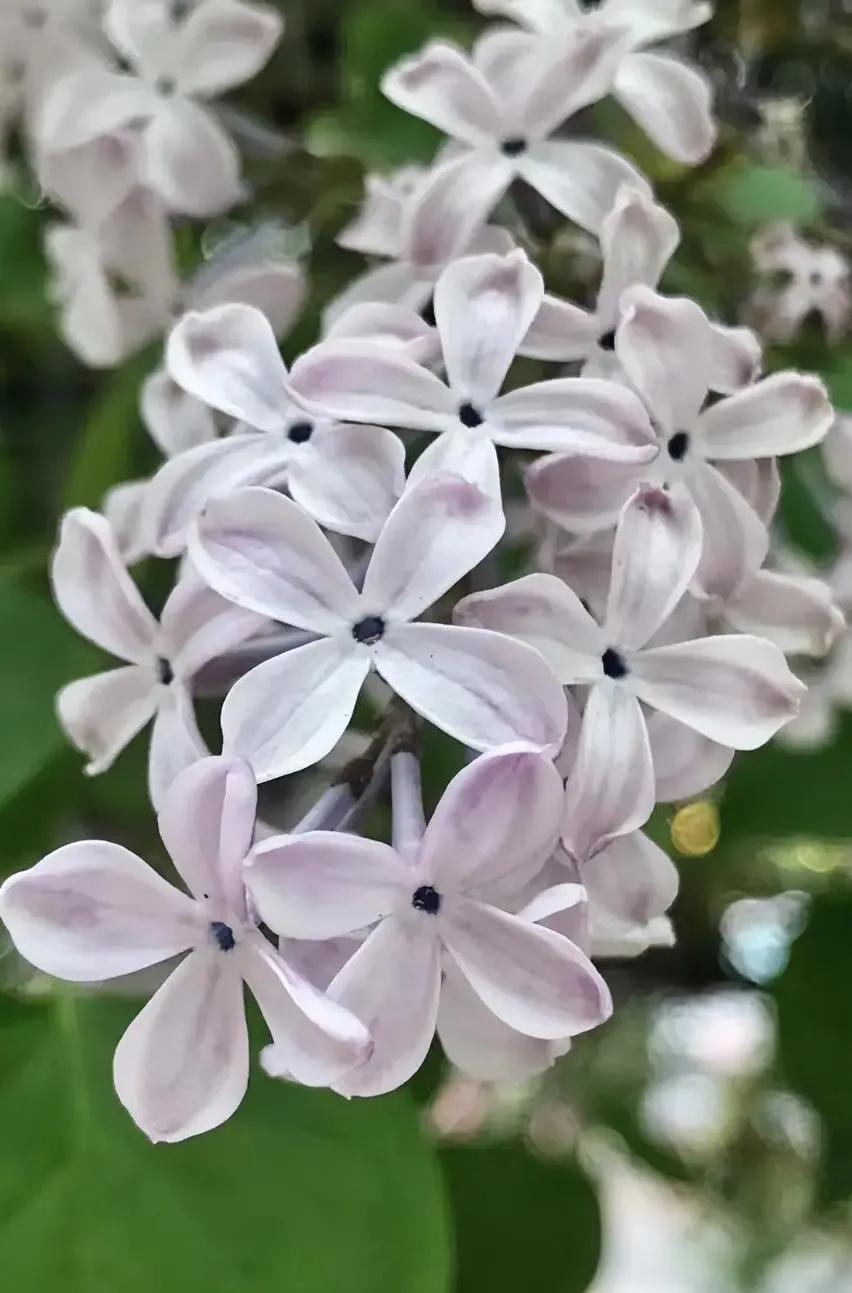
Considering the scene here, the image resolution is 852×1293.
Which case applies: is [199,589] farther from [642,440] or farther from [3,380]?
[3,380]

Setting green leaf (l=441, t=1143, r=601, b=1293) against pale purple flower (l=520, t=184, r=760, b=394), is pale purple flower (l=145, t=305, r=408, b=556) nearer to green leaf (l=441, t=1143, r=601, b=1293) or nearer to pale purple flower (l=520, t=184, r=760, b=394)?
pale purple flower (l=520, t=184, r=760, b=394)

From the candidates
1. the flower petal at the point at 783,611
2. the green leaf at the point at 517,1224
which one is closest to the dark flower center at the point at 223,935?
the flower petal at the point at 783,611

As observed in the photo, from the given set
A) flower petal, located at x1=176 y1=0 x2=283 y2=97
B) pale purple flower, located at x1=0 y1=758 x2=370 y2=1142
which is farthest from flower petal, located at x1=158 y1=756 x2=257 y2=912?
flower petal, located at x1=176 y1=0 x2=283 y2=97

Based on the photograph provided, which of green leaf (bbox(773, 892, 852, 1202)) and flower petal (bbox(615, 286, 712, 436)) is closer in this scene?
flower petal (bbox(615, 286, 712, 436))

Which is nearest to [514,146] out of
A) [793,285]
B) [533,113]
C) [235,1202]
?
[533,113]

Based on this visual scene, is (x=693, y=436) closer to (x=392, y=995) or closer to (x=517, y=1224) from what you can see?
(x=392, y=995)

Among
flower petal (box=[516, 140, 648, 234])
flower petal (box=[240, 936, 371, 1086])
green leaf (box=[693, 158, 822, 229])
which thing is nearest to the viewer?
flower petal (box=[240, 936, 371, 1086])
